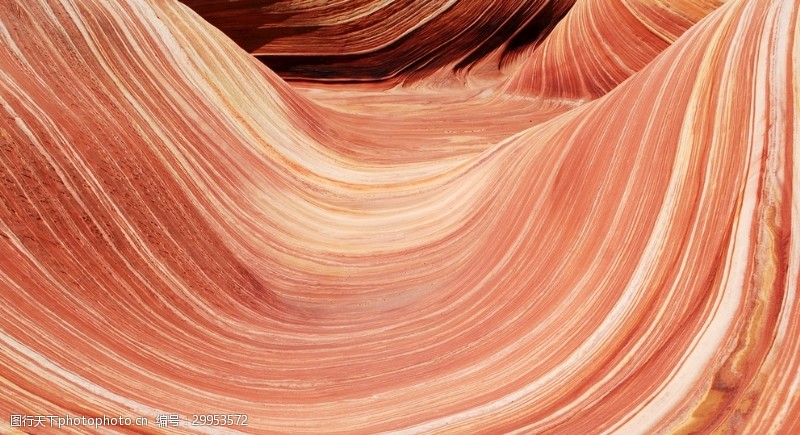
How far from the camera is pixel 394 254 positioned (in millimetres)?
2521

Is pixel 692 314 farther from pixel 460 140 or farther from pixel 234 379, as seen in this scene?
pixel 460 140

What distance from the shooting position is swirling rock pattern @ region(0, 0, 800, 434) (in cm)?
148

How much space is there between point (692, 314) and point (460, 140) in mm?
2524

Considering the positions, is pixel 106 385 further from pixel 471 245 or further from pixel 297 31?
pixel 297 31

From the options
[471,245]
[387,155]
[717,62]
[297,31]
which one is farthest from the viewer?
[297,31]

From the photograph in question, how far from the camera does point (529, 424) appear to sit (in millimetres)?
1482

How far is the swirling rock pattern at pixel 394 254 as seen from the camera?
148cm

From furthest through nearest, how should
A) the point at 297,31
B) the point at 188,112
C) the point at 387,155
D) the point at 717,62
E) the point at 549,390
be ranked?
the point at 297,31, the point at 387,155, the point at 188,112, the point at 717,62, the point at 549,390

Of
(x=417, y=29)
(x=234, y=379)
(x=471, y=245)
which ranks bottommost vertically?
(x=234, y=379)

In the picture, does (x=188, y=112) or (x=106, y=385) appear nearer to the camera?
(x=106, y=385)

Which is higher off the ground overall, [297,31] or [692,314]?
[297,31]

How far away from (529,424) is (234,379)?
2.13 ft

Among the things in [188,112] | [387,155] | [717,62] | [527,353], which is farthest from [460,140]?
[527,353]

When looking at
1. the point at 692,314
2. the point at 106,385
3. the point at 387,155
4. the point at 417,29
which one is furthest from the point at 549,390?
the point at 417,29
